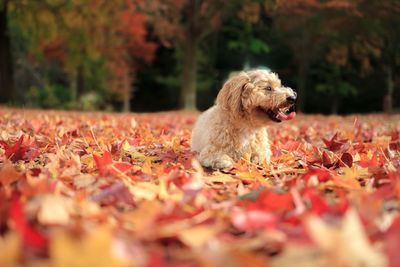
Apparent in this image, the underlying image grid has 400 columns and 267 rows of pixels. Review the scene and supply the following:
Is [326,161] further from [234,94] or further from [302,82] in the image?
[302,82]

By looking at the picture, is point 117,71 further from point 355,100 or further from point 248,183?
point 248,183

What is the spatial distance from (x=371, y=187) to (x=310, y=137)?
10.6 ft

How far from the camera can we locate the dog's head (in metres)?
2.90

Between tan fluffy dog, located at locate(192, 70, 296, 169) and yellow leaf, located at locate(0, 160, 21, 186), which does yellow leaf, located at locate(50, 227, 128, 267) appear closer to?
yellow leaf, located at locate(0, 160, 21, 186)

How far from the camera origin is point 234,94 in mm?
2924

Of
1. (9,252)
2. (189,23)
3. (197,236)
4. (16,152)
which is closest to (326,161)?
(197,236)

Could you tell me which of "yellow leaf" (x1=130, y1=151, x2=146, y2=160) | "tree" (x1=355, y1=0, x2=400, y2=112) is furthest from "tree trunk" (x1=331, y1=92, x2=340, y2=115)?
"yellow leaf" (x1=130, y1=151, x2=146, y2=160)

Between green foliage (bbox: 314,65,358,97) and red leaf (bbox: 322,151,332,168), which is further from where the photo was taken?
green foliage (bbox: 314,65,358,97)

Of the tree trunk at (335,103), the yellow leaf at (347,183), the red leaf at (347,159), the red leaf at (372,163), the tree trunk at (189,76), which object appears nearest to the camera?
the yellow leaf at (347,183)

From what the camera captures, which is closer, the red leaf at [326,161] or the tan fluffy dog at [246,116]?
the red leaf at [326,161]

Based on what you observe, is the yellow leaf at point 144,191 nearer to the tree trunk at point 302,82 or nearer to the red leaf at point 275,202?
the red leaf at point 275,202

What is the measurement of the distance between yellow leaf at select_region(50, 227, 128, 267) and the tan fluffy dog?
207 centimetres

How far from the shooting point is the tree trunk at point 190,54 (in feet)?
51.0

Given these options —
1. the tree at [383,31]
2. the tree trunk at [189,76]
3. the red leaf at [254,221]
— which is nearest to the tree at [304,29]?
the tree at [383,31]
